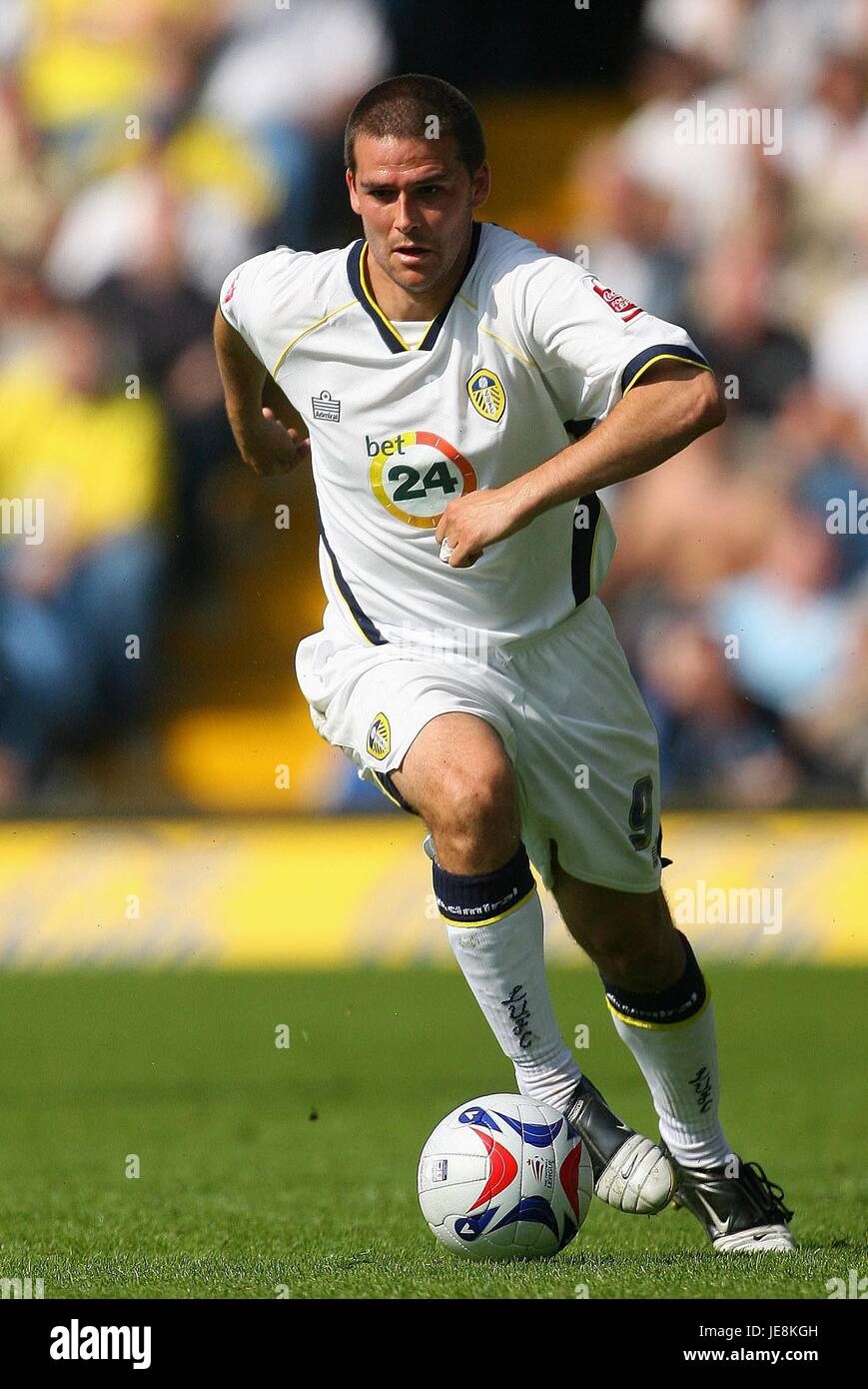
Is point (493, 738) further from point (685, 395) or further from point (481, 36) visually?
point (481, 36)

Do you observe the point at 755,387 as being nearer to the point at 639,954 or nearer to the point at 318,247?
the point at 318,247

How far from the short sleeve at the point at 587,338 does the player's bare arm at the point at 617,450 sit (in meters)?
0.05

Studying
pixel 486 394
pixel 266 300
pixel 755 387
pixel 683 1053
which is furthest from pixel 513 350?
pixel 755 387

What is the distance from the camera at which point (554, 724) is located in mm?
4316

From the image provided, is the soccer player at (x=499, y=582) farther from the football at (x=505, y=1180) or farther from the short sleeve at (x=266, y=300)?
the football at (x=505, y=1180)

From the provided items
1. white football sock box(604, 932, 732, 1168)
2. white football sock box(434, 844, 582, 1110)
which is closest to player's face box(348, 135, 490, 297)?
white football sock box(434, 844, 582, 1110)

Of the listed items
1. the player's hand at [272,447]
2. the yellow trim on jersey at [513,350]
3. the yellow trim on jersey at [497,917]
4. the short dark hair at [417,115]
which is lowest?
the yellow trim on jersey at [497,917]

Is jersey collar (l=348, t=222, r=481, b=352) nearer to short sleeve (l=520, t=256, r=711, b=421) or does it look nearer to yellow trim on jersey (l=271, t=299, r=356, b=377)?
yellow trim on jersey (l=271, t=299, r=356, b=377)

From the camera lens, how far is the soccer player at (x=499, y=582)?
3902mm

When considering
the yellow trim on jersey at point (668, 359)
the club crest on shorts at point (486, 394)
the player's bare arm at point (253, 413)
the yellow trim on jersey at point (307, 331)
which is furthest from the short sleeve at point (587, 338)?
the player's bare arm at point (253, 413)

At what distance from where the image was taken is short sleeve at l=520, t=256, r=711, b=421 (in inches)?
153

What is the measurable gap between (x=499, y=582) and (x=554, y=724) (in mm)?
342

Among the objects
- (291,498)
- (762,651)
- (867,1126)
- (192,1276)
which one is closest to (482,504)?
(192,1276)

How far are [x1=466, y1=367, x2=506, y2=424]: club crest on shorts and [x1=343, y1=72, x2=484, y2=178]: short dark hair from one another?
1.43 ft
